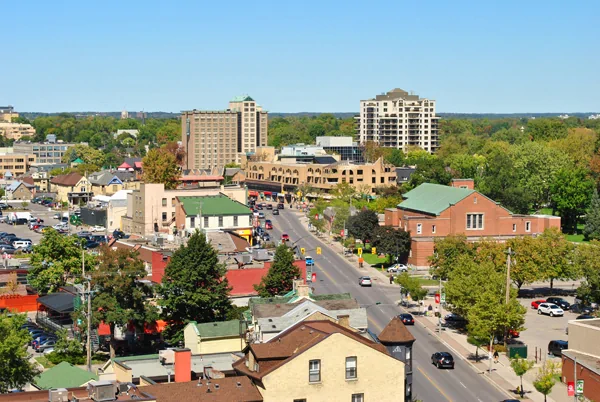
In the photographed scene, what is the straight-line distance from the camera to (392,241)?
112 meters

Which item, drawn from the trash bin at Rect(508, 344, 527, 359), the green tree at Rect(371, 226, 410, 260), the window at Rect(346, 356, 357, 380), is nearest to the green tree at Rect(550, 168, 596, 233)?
the green tree at Rect(371, 226, 410, 260)

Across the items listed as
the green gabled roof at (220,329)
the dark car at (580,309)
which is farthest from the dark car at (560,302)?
the green gabled roof at (220,329)

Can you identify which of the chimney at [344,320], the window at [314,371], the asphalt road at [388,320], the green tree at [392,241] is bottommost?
the asphalt road at [388,320]

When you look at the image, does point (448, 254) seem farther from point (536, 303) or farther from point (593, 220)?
point (593, 220)

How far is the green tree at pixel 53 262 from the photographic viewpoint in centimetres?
8794

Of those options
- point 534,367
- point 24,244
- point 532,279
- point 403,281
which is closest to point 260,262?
point 403,281

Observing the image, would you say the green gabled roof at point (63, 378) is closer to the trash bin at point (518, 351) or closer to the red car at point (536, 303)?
the trash bin at point (518, 351)

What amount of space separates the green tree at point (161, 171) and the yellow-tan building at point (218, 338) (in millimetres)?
103938

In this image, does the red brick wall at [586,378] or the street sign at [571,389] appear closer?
the street sign at [571,389]

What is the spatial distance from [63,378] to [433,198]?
75070 millimetres

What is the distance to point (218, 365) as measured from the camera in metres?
54.7

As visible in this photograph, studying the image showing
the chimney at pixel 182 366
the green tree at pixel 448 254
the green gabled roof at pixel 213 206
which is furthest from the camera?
the green gabled roof at pixel 213 206

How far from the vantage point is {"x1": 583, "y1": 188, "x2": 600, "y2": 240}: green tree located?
13412 cm

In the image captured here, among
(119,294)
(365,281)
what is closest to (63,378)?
(119,294)
